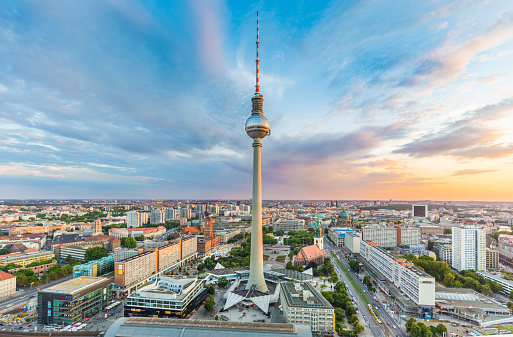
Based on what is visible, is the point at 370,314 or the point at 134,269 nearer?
the point at 370,314

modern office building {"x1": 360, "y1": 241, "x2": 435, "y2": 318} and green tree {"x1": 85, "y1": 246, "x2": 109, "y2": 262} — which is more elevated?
modern office building {"x1": 360, "y1": 241, "x2": 435, "y2": 318}

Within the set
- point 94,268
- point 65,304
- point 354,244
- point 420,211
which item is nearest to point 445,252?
point 354,244

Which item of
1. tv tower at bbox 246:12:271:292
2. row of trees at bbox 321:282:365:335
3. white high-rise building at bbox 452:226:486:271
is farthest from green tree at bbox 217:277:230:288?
white high-rise building at bbox 452:226:486:271

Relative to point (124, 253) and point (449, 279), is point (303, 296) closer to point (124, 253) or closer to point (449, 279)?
point (449, 279)

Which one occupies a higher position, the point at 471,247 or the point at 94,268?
the point at 471,247

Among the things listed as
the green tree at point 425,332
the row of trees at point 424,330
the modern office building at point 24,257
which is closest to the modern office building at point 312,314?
the row of trees at point 424,330

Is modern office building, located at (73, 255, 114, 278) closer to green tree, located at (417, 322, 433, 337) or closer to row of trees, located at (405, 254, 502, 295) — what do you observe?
green tree, located at (417, 322, 433, 337)

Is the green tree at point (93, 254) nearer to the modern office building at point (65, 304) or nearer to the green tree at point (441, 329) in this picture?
the modern office building at point (65, 304)
